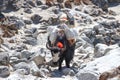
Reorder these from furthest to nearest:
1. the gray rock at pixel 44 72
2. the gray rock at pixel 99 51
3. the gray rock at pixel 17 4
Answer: the gray rock at pixel 17 4 < the gray rock at pixel 99 51 < the gray rock at pixel 44 72

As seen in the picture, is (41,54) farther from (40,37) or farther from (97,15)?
(97,15)

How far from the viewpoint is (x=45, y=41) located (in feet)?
48.3

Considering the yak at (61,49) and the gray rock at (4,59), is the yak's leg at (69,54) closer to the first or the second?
the yak at (61,49)

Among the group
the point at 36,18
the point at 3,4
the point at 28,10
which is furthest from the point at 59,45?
the point at 3,4

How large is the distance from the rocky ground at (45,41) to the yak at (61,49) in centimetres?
30

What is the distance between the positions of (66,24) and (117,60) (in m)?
2.79

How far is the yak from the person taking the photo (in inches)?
429

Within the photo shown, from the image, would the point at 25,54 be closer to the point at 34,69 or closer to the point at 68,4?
the point at 34,69

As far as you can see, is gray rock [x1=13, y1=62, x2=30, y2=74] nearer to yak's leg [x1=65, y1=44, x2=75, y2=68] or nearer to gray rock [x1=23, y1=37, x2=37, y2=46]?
yak's leg [x1=65, y1=44, x2=75, y2=68]

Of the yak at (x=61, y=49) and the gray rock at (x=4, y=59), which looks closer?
the gray rock at (x=4, y=59)

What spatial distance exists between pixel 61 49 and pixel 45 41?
12.8 feet

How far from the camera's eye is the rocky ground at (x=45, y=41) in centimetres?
981

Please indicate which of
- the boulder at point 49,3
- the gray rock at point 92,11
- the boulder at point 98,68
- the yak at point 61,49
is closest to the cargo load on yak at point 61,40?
the yak at point 61,49

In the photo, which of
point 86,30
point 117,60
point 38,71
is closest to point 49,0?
point 86,30
